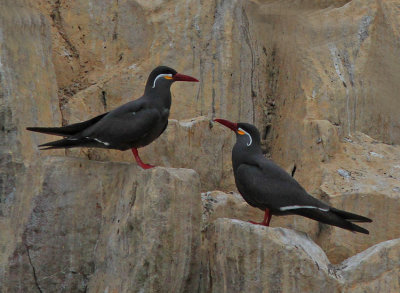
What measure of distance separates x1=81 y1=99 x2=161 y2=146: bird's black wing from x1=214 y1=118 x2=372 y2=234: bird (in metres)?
1.11

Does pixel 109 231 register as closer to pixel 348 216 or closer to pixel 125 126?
pixel 125 126

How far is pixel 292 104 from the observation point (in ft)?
34.2

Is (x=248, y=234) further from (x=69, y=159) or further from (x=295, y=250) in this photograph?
(x=69, y=159)

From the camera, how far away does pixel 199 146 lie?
377 inches

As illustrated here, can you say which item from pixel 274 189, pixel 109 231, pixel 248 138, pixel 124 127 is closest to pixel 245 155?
pixel 248 138

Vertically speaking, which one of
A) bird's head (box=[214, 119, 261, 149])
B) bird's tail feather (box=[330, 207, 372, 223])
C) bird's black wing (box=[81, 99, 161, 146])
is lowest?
bird's tail feather (box=[330, 207, 372, 223])

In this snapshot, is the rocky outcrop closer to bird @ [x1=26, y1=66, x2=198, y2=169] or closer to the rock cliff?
the rock cliff

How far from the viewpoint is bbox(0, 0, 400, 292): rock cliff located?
7.56 meters

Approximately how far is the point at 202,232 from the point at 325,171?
6.27 ft

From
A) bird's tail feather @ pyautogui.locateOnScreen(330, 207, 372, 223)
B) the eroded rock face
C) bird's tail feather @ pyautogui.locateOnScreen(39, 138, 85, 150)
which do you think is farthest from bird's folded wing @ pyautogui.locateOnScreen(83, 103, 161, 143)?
bird's tail feather @ pyautogui.locateOnScreen(330, 207, 372, 223)

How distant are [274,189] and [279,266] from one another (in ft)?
3.17

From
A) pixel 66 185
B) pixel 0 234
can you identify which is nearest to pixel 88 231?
pixel 66 185

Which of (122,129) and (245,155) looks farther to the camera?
(245,155)

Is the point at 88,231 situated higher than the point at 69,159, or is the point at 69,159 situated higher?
the point at 69,159
